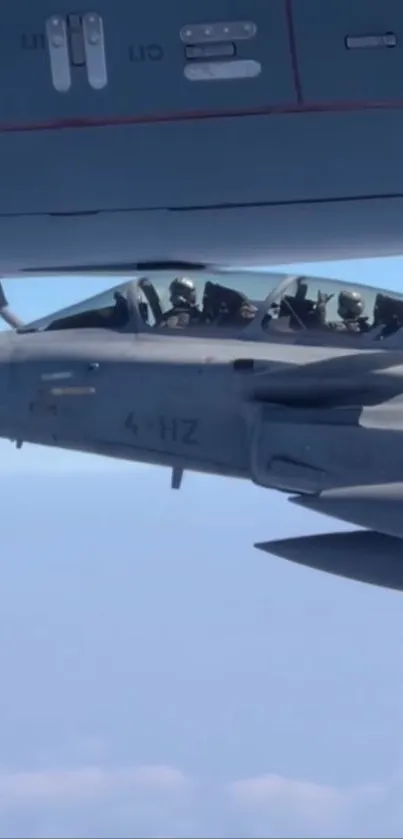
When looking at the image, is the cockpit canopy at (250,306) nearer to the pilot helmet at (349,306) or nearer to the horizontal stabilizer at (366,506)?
the pilot helmet at (349,306)

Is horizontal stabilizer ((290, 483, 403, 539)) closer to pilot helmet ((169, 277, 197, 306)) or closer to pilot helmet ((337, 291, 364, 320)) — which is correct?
pilot helmet ((337, 291, 364, 320))

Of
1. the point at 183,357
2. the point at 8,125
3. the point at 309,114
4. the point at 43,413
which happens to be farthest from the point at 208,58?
the point at 43,413

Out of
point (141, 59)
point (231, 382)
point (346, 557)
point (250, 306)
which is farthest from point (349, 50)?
point (346, 557)

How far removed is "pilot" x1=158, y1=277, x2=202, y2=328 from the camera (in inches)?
400

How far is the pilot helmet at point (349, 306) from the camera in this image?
10195 mm

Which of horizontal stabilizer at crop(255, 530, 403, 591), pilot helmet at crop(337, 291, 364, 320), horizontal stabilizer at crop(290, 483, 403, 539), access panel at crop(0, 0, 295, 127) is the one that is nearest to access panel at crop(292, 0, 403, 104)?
access panel at crop(0, 0, 295, 127)

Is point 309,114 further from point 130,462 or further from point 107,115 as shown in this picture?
point 130,462

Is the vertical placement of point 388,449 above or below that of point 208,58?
below

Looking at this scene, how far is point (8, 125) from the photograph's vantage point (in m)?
8.93

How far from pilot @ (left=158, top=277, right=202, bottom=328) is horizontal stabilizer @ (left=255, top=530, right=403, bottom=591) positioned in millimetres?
2001

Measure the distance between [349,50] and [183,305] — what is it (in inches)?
101

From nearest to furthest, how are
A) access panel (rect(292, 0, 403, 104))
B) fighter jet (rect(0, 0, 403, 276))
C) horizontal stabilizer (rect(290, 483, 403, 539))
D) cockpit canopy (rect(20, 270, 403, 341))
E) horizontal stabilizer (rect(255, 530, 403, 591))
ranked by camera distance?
access panel (rect(292, 0, 403, 104)) → fighter jet (rect(0, 0, 403, 276)) → horizontal stabilizer (rect(290, 483, 403, 539)) → horizontal stabilizer (rect(255, 530, 403, 591)) → cockpit canopy (rect(20, 270, 403, 341))

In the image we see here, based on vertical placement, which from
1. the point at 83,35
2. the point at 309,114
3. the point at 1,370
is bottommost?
the point at 1,370

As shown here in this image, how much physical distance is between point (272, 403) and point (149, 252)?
2025mm
